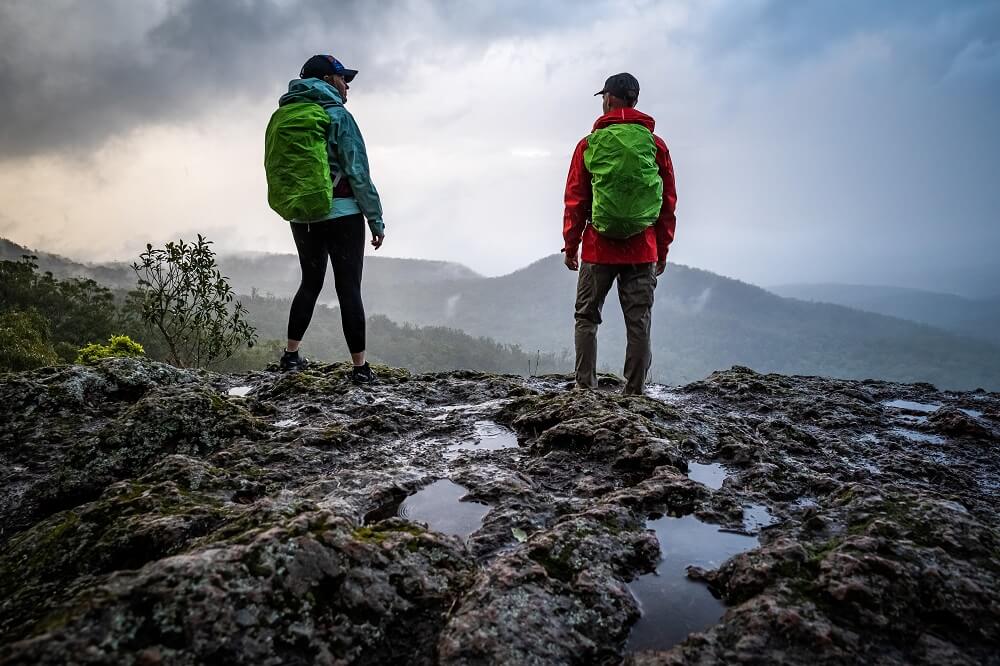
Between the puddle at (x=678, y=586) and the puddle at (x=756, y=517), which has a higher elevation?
the puddle at (x=756, y=517)

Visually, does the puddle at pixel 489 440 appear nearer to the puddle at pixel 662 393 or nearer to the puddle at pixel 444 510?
the puddle at pixel 444 510

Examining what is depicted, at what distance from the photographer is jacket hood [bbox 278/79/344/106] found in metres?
5.76

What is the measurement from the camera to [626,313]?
6.19 m

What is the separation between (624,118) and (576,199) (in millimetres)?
1022

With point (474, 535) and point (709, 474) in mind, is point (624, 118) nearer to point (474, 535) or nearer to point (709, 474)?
point (709, 474)

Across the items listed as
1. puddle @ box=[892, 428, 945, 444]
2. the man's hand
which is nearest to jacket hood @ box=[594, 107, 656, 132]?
the man's hand

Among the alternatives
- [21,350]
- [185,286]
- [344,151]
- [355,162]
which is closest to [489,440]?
[355,162]

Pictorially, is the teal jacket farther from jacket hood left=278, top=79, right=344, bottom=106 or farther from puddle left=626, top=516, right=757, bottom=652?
puddle left=626, top=516, right=757, bottom=652

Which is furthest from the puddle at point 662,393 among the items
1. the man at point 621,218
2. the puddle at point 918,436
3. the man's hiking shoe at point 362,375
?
the man's hiking shoe at point 362,375

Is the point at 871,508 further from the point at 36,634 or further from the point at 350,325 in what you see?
the point at 350,325

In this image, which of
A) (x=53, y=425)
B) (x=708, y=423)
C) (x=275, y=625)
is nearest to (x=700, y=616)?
(x=275, y=625)

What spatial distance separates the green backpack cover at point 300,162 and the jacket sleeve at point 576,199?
274 centimetres

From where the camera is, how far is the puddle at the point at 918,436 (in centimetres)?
461

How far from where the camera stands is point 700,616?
2080mm
